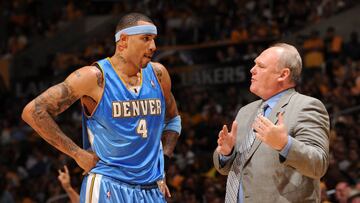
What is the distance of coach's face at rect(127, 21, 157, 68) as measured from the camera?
16.6 feet

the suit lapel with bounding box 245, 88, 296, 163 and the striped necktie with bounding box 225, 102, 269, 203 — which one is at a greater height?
the suit lapel with bounding box 245, 88, 296, 163

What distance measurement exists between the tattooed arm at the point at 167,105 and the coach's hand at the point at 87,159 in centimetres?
66

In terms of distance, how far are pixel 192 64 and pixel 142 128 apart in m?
10.00

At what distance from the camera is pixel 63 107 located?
495cm

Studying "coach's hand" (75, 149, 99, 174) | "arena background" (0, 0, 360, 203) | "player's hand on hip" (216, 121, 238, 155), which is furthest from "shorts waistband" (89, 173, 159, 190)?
"arena background" (0, 0, 360, 203)

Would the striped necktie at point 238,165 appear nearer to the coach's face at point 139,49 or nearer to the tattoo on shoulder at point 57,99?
the coach's face at point 139,49

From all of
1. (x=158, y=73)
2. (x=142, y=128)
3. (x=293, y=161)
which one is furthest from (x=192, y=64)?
(x=293, y=161)

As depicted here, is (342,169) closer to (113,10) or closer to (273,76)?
(273,76)

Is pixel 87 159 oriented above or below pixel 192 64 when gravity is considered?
above

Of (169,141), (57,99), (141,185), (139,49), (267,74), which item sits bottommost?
(141,185)

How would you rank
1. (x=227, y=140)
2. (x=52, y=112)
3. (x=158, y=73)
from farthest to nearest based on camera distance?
(x=158, y=73)
(x=52, y=112)
(x=227, y=140)

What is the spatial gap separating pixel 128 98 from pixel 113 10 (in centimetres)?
1607

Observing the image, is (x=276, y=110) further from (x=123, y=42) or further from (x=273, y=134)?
(x=123, y=42)

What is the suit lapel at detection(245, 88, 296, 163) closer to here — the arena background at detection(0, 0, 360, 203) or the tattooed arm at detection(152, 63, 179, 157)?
the tattooed arm at detection(152, 63, 179, 157)
